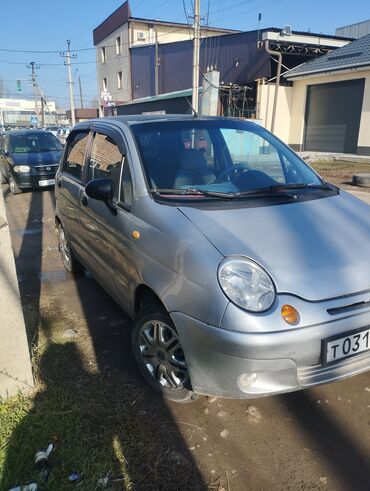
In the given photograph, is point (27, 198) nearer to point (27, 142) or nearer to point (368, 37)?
point (27, 142)

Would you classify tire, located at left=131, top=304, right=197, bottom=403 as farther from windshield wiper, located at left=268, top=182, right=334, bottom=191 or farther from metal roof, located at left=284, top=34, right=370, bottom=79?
metal roof, located at left=284, top=34, right=370, bottom=79

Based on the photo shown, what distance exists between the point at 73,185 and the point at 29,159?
7894 mm

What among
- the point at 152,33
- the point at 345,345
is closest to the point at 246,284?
the point at 345,345

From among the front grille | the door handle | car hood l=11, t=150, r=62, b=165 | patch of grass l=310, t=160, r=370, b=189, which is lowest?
patch of grass l=310, t=160, r=370, b=189

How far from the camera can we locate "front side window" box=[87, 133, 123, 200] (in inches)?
126

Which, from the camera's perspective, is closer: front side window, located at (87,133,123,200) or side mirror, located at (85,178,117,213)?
side mirror, located at (85,178,117,213)

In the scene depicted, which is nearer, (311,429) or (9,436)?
(9,436)

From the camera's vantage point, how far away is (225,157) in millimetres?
3639

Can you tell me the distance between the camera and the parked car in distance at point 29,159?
11.0 m

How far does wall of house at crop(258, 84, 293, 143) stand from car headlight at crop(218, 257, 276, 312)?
22407 mm

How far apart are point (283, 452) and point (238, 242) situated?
120cm

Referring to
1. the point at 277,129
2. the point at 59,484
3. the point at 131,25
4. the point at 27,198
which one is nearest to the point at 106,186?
the point at 59,484

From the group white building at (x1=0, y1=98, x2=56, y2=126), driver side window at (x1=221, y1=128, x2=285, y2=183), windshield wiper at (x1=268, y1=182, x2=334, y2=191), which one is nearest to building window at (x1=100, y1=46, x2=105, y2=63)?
driver side window at (x1=221, y1=128, x2=285, y2=183)

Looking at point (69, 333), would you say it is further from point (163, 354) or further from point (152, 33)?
point (152, 33)
